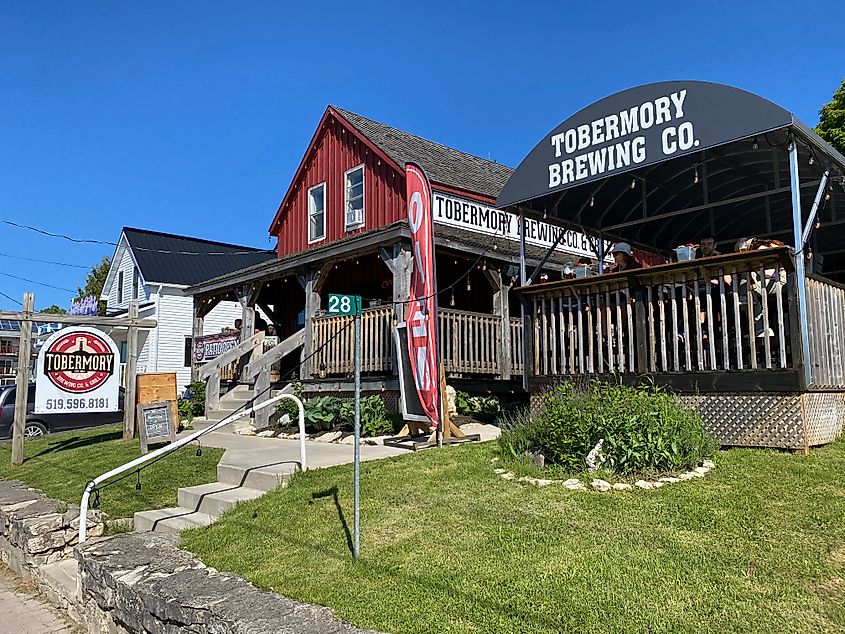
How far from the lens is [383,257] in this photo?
12508mm

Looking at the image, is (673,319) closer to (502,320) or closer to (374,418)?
(374,418)

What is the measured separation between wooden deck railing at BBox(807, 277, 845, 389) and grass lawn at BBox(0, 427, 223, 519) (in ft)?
23.3

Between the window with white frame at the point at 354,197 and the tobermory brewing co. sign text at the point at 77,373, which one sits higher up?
the window with white frame at the point at 354,197

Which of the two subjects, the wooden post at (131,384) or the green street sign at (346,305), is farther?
the wooden post at (131,384)

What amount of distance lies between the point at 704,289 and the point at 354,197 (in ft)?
36.7

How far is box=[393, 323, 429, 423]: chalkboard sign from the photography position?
9.09 meters

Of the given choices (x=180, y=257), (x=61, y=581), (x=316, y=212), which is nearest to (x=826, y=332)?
(x=61, y=581)

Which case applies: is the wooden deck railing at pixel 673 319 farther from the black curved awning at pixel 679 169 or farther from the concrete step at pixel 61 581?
the concrete step at pixel 61 581

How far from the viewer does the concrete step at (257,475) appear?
7156 mm

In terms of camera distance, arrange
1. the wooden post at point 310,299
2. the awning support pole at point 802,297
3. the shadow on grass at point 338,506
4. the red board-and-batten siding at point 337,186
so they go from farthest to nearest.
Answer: the red board-and-batten siding at point 337,186
the wooden post at point 310,299
the awning support pole at point 802,297
the shadow on grass at point 338,506

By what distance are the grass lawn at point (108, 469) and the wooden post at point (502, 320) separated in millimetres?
5623

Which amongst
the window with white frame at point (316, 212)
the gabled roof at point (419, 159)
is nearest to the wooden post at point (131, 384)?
the window with white frame at point (316, 212)

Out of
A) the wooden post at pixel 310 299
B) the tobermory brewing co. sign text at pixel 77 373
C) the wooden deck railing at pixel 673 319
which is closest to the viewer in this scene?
the wooden deck railing at pixel 673 319

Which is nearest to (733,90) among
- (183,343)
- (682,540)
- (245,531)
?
(682,540)
